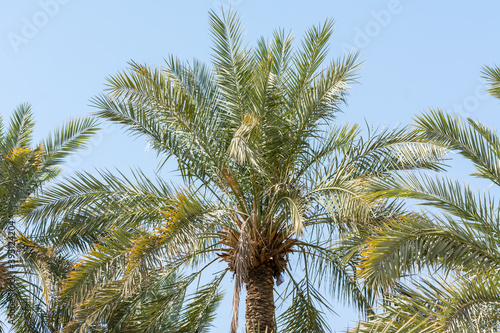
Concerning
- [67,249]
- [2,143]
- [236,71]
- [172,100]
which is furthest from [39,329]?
[236,71]

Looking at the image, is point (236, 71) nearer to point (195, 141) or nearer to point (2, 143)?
point (195, 141)

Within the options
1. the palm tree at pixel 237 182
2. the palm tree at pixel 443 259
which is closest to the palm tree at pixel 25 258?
the palm tree at pixel 237 182

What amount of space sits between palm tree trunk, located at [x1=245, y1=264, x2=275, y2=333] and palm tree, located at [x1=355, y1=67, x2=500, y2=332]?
8.14 ft

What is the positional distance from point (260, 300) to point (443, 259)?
3.35m

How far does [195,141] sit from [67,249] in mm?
4203

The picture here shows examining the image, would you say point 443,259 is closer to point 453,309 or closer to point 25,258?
point 453,309

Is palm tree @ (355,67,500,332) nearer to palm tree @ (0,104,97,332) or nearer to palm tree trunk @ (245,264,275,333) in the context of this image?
palm tree trunk @ (245,264,275,333)

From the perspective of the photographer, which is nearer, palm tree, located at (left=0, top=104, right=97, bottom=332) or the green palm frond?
the green palm frond

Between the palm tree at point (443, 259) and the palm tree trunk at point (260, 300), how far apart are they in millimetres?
2480

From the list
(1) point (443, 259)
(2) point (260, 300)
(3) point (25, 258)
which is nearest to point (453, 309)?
(1) point (443, 259)

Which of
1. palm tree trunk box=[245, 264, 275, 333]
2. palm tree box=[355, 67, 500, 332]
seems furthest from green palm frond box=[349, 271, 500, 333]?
palm tree trunk box=[245, 264, 275, 333]

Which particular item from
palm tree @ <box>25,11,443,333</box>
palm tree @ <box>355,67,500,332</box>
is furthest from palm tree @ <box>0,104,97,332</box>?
palm tree @ <box>355,67,500,332</box>

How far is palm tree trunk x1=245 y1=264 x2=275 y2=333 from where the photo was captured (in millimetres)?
10477

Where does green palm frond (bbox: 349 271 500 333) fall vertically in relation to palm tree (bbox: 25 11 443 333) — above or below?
below
